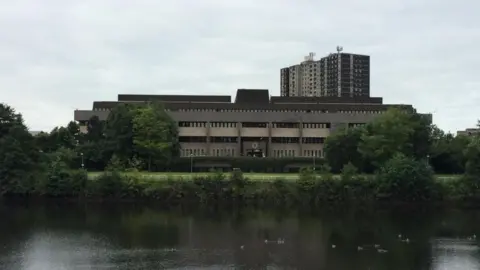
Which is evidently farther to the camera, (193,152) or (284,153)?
(284,153)

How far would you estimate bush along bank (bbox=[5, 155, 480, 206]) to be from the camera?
7162cm

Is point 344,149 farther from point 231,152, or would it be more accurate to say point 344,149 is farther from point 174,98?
point 174,98

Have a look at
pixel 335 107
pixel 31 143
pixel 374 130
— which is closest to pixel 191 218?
pixel 31 143

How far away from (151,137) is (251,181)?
18924 millimetres

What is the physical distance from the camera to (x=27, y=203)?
6950 centimetres

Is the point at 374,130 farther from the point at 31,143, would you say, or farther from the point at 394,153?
the point at 31,143

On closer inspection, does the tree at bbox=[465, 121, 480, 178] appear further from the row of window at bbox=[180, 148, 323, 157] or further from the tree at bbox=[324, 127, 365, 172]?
the row of window at bbox=[180, 148, 323, 157]

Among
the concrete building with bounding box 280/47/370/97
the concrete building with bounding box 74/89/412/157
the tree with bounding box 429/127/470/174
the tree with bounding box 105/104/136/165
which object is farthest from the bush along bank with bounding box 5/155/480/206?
the concrete building with bounding box 280/47/370/97

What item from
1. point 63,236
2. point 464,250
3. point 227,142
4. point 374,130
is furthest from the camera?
point 227,142

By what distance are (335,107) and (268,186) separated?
143ft

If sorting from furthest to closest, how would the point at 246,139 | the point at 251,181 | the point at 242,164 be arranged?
the point at 246,139, the point at 242,164, the point at 251,181

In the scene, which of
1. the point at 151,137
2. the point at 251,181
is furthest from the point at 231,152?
the point at 251,181

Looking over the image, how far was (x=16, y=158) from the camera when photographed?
242 feet

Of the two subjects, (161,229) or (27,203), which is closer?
(161,229)
